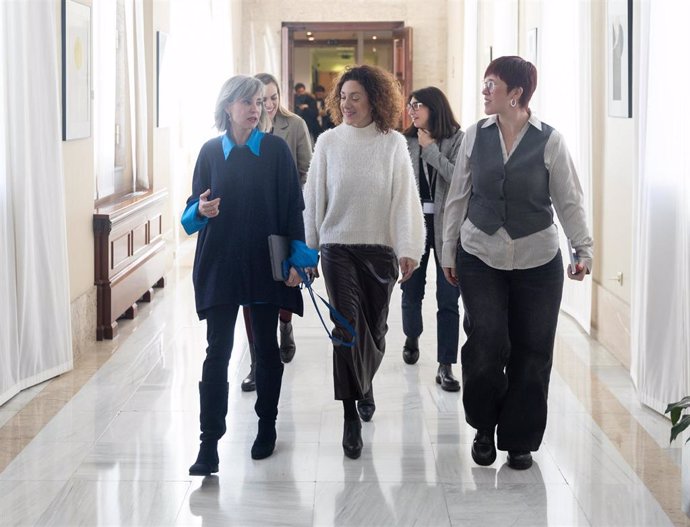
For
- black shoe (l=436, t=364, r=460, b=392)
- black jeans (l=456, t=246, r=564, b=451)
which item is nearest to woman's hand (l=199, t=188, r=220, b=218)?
black jeans (l=456, t=246, r=564, b=451)

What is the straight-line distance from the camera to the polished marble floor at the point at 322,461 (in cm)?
386

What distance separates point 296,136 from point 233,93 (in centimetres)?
208

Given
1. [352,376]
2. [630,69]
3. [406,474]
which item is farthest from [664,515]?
[630,69]

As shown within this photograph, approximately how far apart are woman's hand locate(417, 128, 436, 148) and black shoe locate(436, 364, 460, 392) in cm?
125

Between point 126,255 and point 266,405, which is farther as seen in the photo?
point 126,255

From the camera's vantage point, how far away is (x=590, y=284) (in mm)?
7289

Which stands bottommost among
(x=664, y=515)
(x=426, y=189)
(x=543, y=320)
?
(x=664, y=515)

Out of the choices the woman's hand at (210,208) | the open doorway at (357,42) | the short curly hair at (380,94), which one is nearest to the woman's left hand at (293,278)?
the woman's hand at (210,208)

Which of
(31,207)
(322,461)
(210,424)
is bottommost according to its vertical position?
(322,461)

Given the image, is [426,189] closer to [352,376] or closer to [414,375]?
[414,375]

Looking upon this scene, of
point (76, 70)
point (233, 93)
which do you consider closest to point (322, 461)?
point (233, 93)

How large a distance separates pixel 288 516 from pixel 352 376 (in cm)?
83

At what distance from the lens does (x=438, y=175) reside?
553 cm

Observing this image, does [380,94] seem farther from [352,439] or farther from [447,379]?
[447,379]
